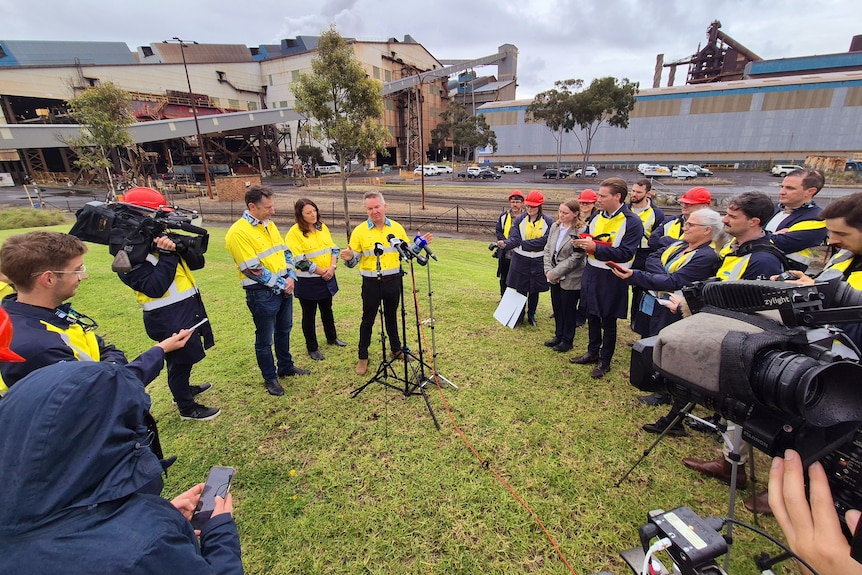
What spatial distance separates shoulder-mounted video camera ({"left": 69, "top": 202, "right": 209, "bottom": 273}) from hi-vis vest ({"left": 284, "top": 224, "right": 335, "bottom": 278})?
131cm

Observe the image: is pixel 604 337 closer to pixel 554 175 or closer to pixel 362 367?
pixel 362 367

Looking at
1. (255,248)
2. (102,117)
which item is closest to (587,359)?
(255,248)

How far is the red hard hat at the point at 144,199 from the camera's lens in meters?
3.20

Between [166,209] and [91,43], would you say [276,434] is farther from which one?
[91,43]

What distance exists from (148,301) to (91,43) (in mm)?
75120

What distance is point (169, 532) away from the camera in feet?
3.34

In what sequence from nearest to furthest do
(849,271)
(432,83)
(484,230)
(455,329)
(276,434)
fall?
(849,271) → (276,434) → (455,329) → (484,230) → (432,83)

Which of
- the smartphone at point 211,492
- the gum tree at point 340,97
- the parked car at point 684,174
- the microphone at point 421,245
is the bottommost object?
the parked car at point 684,174

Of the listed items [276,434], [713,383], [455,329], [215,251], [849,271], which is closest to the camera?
[713,383]

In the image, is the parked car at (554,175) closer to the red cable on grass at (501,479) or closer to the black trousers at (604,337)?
the black trousers at (604,337)

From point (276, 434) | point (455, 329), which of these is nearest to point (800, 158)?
point (455, 329)

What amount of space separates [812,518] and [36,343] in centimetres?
324

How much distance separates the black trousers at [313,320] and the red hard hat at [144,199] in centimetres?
174

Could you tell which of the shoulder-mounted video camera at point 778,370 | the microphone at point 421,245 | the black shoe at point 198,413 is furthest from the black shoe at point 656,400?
the black shoe at point 198,413
